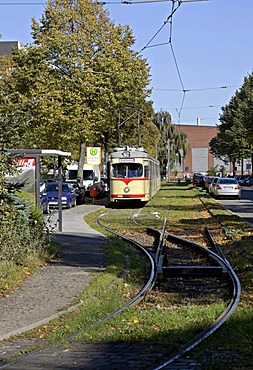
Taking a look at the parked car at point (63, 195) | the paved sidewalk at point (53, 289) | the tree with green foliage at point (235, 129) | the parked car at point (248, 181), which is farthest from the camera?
the parked car at point (248, 181)

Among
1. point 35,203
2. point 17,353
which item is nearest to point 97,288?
point 17,353

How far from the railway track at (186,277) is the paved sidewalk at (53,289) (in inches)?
36.7

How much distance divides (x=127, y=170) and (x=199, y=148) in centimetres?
9590

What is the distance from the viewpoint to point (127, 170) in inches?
1540

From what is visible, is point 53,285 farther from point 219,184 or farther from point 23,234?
point 219,184

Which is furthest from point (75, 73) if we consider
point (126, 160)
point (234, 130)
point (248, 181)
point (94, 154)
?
point (248, 181)

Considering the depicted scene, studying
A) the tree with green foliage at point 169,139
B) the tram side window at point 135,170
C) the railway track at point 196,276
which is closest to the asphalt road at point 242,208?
the tram side window at point 135,170

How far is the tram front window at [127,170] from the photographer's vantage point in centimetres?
3909

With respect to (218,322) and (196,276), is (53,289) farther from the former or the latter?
(218,322)

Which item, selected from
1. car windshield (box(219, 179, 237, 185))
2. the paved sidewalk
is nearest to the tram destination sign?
car windshield (box(219, 179, 237, 185))

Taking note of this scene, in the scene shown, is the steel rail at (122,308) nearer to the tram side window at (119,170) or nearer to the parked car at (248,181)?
the tram side window at (119,170)

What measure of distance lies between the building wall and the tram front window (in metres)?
94.2

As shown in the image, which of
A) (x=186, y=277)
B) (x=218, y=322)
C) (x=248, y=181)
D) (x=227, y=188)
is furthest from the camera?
(x=248, y=181)

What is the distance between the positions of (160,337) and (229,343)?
0.83 m
